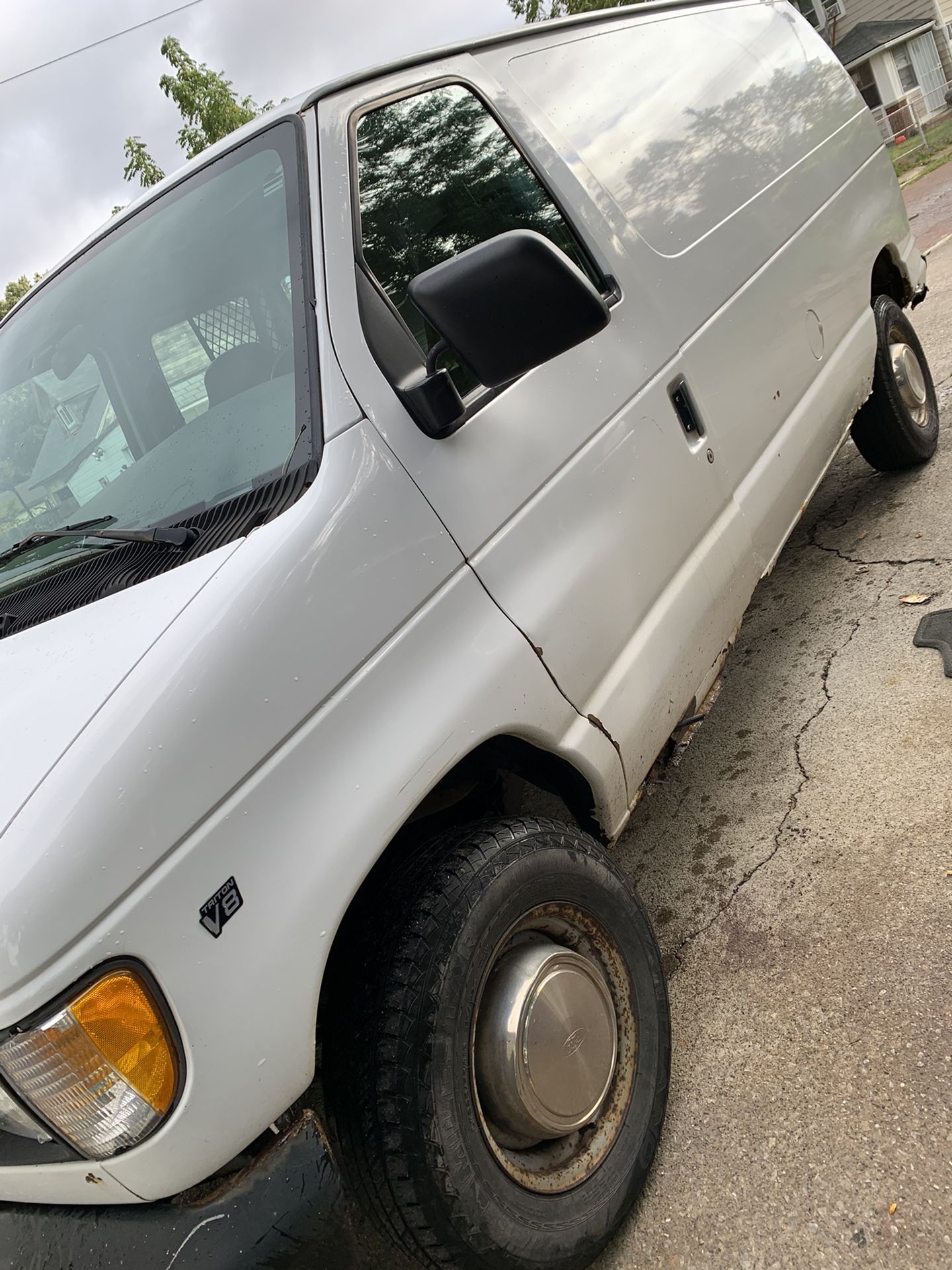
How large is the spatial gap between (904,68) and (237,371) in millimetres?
35983

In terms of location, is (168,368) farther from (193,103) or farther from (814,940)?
(193,103)

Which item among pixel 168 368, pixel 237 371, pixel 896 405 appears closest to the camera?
pixel 237 371

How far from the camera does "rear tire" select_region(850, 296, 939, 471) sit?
4379mm

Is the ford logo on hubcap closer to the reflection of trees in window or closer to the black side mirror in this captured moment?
the black side mirror

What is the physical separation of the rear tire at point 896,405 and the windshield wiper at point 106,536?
343cm

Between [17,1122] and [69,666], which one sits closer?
[17,1122]

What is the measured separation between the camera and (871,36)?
30.4 metres

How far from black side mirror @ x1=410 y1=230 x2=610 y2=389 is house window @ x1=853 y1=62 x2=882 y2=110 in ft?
115

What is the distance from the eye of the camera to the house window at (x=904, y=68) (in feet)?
101

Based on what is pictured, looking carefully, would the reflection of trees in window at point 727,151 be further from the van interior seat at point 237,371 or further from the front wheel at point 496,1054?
the front wheel at point 496,1054

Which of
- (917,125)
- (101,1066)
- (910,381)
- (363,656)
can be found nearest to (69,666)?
(363,656)

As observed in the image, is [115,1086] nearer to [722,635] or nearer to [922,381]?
[722,635]

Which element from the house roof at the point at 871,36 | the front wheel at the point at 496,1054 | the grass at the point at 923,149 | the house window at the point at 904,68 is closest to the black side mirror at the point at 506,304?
the front wheel at the point at 496,1054

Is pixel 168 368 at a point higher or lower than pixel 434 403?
higher
